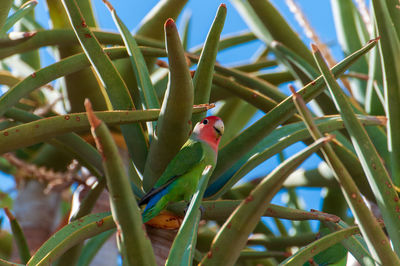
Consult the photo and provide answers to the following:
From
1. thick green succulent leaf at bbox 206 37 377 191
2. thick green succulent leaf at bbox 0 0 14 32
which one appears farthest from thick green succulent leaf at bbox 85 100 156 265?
thick green succulent leaf at bbox 0 0 14 32

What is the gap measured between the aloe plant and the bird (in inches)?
1.1

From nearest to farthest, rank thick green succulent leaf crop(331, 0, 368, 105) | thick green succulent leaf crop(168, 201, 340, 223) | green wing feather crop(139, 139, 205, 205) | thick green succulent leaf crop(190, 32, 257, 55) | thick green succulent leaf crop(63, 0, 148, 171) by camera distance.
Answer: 1. thick green succulent leaf crop(168, 201, 340, 223)
2. green wing feather crop(139, 139, 205, 205)
3. thick green succulent leaf crop(63, 0, 148, 171)
4. thick green succulent leaf crop(331, 0, 368, 105)
5. thick green succulent leaf crop(190, 32, 257, 55)

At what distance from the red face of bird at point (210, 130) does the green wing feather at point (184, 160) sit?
2.4 inches

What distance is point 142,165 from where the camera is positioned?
1.21 m

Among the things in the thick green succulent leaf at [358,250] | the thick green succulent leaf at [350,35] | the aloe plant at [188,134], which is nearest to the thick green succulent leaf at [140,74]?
the aloe plant at [188,134]

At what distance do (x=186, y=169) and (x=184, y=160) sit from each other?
0.10 feet

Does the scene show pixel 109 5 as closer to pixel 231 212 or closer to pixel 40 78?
pixel 40 78

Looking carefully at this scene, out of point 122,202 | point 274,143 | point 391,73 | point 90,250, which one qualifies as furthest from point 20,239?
point 391,73

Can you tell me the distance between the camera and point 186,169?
113 centimetres

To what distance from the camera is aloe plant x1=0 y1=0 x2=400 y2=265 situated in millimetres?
708

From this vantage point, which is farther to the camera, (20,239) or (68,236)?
(20,239)

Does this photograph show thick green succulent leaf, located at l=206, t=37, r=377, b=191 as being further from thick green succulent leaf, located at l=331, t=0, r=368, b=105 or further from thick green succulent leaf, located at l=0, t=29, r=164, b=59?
thick green succulent leaf, located at l=331, t=0, r=368, b=105

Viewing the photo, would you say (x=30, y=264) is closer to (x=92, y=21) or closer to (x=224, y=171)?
(x=224, y=171)

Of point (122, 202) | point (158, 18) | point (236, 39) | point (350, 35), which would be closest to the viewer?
point (122, 202)
